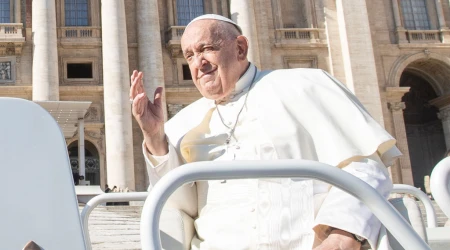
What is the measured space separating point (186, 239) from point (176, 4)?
24.0m

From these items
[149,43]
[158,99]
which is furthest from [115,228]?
[149,43]

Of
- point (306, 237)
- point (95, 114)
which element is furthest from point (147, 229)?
point (95, 114)

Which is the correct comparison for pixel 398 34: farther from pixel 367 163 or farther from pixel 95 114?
pixel 367 163

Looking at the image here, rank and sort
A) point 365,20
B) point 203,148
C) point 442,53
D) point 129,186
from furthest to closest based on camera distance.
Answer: point 442,53, point 365,20, point 129,186, point 203,148

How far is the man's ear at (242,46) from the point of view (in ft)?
10.1

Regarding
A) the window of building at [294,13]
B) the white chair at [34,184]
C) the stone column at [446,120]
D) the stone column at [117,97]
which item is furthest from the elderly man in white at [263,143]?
the stone column at [446,120]

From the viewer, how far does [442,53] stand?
89.3 feet

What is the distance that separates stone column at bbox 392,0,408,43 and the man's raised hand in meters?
25.5

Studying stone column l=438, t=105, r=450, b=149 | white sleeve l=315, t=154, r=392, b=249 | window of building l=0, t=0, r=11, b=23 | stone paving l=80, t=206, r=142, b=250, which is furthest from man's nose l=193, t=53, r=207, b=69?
stone column l=438, t=105, r=450, b=149

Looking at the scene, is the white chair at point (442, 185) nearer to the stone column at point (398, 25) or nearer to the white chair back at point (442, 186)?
the white chair back at point (442, 186)

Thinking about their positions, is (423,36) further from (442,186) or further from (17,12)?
(442,186)

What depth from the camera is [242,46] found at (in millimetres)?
3092

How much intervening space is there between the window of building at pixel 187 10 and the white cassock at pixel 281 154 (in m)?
23.2

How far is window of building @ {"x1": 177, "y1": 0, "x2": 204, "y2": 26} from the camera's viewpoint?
25950mm
